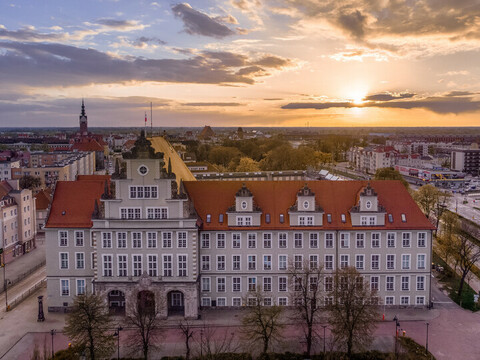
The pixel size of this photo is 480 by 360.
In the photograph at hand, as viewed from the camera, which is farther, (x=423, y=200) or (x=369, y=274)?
(x=423, y=200)

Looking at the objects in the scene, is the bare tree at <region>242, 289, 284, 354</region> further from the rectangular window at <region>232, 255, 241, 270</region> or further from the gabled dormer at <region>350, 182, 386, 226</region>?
the gabled dormer at <region>350, 182, 386, 226</region>

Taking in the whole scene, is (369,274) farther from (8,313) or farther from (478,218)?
(478,218)

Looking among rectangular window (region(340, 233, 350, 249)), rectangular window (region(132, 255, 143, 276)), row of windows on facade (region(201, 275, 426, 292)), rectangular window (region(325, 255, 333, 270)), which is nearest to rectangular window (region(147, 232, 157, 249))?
rectangular window (region(132, 255, 143, 276))

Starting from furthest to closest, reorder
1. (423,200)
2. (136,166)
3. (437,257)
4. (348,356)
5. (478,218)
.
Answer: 1. (478,218)
2. (423,200)
3. (437,257)
4. (136,166)
5. (348,356)

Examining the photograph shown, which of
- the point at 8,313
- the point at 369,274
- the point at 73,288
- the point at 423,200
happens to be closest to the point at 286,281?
the point at 369,274

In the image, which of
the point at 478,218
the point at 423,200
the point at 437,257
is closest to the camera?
the point at 437,257

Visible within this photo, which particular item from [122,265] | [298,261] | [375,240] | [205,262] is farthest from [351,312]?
[122,265]
